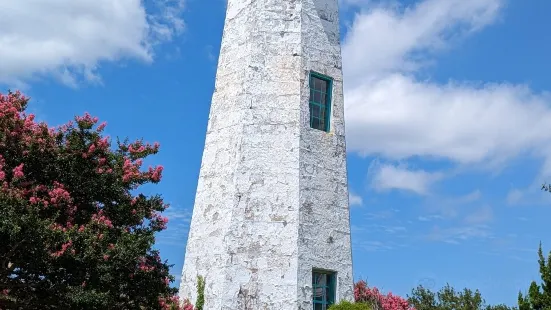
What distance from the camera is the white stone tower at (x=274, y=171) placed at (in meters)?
15.3

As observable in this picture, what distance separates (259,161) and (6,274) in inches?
242

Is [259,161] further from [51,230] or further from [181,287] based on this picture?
[51,230]

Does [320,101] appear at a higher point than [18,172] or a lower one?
higher

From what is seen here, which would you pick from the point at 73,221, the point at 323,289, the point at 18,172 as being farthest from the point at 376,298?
the point at 18,172

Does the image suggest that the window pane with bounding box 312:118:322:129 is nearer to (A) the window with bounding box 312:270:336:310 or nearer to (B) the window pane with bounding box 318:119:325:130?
(B) the window pane with bounding box 318:119:325:130

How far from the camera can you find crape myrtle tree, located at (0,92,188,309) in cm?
1219

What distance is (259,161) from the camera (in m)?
16.0

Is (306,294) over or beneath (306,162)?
beneath

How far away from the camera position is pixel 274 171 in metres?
16.0

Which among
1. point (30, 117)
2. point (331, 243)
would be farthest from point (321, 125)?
point (30, 117)

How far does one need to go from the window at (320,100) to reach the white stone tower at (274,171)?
1.2 inches

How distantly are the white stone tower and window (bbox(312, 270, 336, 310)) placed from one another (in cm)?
2

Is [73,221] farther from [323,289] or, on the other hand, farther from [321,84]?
[321,84]

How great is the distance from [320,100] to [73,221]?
7.19 meters
